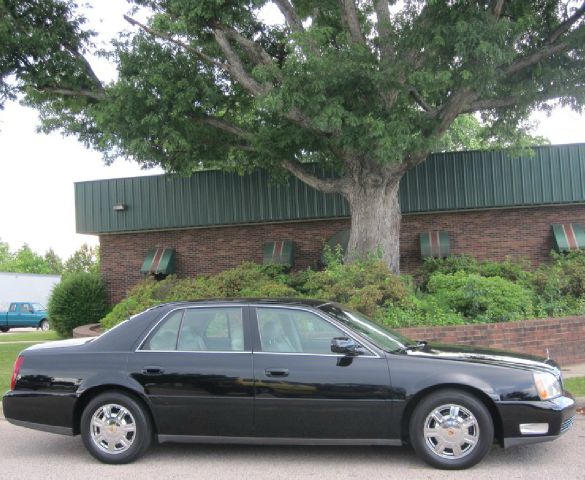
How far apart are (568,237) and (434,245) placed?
3.56 m

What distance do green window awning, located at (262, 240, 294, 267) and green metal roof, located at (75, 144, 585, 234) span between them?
2.34 ft

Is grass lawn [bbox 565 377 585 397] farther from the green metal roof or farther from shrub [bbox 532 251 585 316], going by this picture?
the green metal roof

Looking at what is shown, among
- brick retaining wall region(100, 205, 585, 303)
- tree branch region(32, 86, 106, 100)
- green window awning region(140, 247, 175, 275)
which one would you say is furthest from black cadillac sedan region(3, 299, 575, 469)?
green window awning region(140, 247, 175, 275)

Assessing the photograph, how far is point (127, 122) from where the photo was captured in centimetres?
1331

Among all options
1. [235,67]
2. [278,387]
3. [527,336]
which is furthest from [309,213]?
[278,387]

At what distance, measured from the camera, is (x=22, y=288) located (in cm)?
3994

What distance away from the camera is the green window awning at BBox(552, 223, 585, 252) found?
56.3 feet

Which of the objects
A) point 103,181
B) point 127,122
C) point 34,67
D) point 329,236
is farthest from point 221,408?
point 103,181

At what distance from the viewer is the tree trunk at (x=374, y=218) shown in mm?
13281

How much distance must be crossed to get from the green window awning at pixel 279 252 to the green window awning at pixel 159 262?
310 cm

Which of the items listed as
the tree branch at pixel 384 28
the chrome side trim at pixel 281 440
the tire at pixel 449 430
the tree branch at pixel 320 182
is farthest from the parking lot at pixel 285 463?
the tree branch at pixel 320 182

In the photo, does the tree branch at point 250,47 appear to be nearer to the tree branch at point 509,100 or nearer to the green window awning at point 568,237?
the tree branch at point 509,100

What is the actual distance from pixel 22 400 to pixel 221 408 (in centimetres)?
194

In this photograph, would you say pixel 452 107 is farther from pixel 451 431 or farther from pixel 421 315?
pixel 451 431
